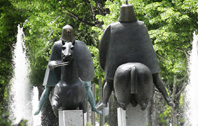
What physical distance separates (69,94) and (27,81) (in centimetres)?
1485

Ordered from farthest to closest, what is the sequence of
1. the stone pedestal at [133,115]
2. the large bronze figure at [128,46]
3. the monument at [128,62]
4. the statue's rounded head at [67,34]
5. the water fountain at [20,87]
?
the water fountain at [20,87] → the statue's rounded head at [67,34] → the large bronze figure at [128,46] → the stone pedestal at [133,115] → the monument at [128,62]

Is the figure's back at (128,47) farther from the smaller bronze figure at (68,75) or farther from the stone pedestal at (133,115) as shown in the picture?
the smaller bronze figure at (68,75)

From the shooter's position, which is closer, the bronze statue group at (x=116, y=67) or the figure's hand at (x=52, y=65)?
the bronze statue group at (x=116, y=67)

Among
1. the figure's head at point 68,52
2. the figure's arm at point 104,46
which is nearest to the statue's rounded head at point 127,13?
the figure's arm at point 104,46

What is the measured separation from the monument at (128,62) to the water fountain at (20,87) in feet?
40.9

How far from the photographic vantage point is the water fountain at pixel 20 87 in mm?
23803

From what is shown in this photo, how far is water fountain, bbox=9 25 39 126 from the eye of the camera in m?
23.8

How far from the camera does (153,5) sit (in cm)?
1970

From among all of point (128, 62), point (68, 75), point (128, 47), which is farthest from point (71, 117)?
point (128, 47)

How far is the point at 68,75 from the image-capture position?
37.8 feet

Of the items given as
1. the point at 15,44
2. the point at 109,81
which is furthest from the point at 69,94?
the point at 15,44

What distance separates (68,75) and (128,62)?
1.57 m

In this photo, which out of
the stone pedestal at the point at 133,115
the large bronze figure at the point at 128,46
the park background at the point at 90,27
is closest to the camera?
the stone pedestal at the point at 133,115

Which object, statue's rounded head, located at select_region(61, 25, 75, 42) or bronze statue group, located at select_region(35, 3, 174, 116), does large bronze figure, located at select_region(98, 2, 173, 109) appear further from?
statue's rounded head, located at select_region(61, 25, 75, 42)
